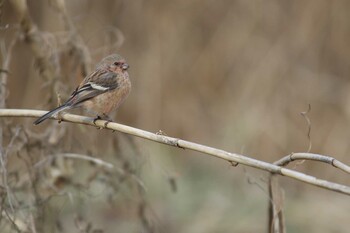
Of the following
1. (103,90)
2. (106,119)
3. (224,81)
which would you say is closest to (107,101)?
(103,90)

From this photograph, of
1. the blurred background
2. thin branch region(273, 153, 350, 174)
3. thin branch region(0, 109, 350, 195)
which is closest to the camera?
thin branch region(0, 109, 350, 195)

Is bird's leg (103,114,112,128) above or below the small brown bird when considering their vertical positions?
below

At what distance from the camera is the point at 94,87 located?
14.9 feet

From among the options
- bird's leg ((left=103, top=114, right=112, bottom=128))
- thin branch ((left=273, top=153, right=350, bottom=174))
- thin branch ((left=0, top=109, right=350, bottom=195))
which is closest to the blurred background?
bird's leg ((left=103, top=114, right=112, bottom=128))

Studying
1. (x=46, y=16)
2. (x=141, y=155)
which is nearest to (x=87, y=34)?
(x=46, y=16)

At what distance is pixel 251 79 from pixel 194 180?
145 cm

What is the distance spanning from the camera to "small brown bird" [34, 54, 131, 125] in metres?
4.38

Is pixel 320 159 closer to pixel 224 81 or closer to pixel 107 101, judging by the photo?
pixel 107 101

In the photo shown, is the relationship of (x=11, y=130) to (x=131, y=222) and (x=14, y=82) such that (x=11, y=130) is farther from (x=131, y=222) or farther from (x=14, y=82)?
(x=14, y=82)

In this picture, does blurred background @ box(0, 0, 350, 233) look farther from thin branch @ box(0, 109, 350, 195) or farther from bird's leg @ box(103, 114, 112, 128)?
thin branch @ box(0, 109, 350, 195)

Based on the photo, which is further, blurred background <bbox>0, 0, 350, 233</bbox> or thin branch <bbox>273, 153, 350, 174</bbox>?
blurred background <bbox>0, 0, 350, 233</bbox>

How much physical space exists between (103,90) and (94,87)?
0.06 metres

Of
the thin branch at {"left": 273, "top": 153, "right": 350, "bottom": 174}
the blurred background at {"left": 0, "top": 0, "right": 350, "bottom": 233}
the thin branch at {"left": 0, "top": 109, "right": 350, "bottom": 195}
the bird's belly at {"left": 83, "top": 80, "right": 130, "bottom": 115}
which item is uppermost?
the blurred background at {"left": 0, "top": 0, "right": 350, "bottom": 233}

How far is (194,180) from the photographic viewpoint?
8227mm
